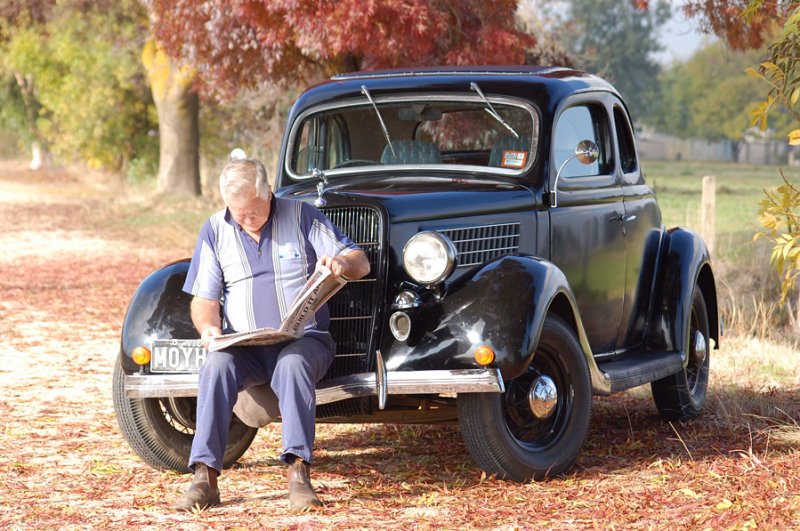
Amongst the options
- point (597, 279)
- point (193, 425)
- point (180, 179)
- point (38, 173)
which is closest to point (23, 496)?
point (193, 425)

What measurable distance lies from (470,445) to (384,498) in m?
0.46

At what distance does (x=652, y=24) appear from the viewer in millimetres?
76875

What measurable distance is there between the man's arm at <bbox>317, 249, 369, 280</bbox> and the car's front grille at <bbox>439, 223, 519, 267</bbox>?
539 mm

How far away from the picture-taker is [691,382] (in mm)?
7121

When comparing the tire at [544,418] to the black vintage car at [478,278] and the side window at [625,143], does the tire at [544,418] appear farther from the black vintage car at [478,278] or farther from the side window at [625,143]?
the side window at [625,143]

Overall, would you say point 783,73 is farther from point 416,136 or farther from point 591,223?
point 416,136

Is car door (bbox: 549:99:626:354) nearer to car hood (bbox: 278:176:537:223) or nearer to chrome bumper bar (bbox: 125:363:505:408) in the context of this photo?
car hood (bbox: 278:176:537:223)

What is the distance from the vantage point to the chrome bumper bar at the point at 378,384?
4.86 metres

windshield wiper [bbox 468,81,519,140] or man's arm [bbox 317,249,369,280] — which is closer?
man's arm [bbox 317,249,369,280]

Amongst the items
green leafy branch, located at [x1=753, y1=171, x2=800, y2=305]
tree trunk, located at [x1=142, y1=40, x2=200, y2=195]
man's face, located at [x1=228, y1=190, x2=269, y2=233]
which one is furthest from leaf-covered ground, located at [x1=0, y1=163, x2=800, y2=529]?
tree trunk, located at [x1=142, y1=40, x2=200, y2=195]

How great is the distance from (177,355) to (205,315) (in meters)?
0.25

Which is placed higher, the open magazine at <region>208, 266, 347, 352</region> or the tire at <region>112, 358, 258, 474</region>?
the open magazine at <region>208, 266, 347, 352</region>

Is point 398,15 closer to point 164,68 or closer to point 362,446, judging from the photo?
point 362,446

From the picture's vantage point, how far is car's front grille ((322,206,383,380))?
5238 millimetres
